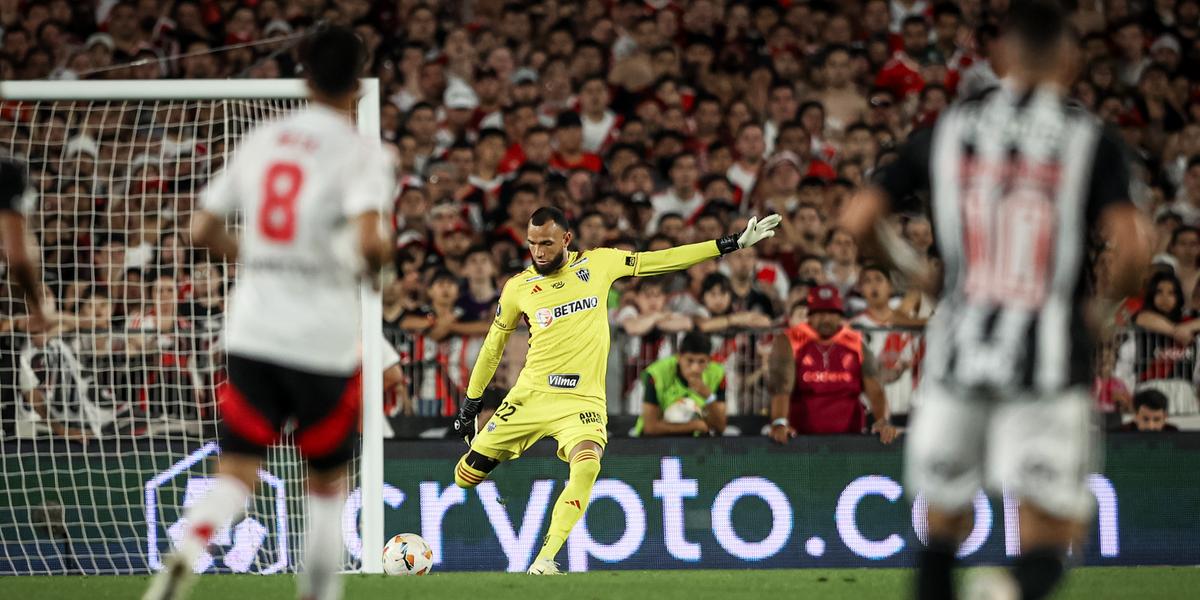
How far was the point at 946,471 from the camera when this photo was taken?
14.5 feet

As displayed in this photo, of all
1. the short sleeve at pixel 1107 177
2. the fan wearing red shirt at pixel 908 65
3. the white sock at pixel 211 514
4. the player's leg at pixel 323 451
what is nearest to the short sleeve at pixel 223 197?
the player's leg at pixel 323 451

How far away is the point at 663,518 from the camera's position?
37.3 ft

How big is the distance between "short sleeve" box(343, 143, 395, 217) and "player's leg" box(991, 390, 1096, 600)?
6.91ft

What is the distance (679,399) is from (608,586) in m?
3.57

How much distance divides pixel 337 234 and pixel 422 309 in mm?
6914

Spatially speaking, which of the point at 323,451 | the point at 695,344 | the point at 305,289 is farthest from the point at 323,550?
the point at 695,344

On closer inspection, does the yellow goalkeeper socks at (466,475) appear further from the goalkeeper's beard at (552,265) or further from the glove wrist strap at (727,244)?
the glove wrist strap at (727,244)

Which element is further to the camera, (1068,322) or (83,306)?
(83,306)

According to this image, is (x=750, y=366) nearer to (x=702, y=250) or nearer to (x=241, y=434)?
(x=702, y=250)

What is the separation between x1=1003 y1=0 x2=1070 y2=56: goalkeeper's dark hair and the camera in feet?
14.4

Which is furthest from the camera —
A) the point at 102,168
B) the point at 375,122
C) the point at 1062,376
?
the point at 102,168

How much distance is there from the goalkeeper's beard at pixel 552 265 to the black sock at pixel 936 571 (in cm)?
561

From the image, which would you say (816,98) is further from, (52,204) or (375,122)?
(52,204)

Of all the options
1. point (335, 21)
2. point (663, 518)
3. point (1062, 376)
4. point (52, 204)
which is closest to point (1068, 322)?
point (1062, 376)
